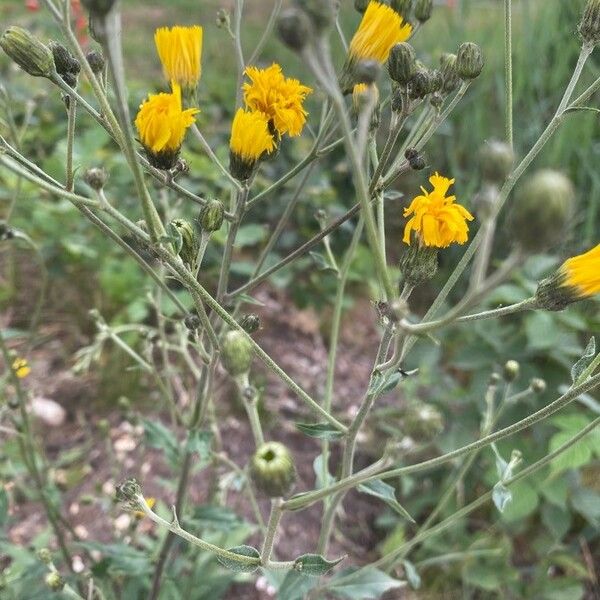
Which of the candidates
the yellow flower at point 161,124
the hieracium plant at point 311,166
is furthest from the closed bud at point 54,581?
the yellow flower at point 161,124

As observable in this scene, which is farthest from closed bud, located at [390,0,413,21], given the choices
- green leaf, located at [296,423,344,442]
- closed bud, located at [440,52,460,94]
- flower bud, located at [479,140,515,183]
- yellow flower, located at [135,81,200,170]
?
green leaf, located at [296,423,344,442]

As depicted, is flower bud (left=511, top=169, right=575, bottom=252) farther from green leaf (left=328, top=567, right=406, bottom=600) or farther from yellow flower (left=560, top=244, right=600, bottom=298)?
green leaf (left=328, top=567, right=406, bottom=600)

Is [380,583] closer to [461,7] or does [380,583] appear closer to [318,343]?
[318,343]

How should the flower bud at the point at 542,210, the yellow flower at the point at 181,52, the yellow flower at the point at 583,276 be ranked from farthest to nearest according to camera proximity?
1. the yellow flower at the point at 181,52
2. the yellow flower at the point at 583,276
3. the flower bud at the point at 542,210

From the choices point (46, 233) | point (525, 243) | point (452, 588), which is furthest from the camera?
point (46, 233)

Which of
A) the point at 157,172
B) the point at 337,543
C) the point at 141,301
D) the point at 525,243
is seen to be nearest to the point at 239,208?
the point at 157,172

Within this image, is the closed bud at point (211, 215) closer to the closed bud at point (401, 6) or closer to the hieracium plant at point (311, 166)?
the hieracium plant at point (311, 166)
